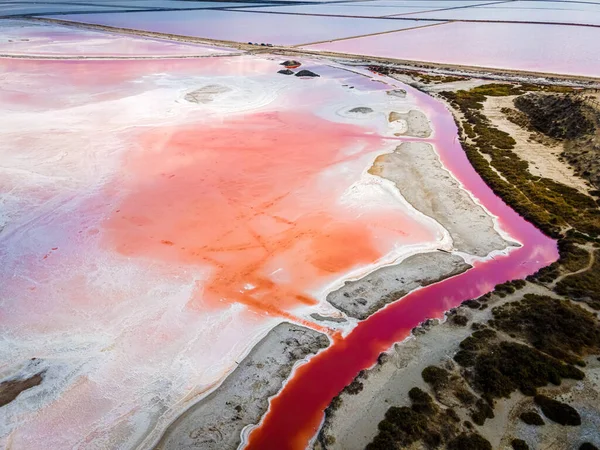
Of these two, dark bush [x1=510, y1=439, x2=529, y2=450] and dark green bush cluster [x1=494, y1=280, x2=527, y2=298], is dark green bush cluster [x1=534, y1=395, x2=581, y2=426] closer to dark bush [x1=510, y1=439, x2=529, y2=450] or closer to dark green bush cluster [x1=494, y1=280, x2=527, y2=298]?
dark bush [x1=510, y1=439, x2=529, y2=450]

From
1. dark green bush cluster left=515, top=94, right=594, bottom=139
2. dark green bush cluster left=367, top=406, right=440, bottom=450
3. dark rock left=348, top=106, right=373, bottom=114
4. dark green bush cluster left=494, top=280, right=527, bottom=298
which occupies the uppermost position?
dark green bush cluster left=515, top=94, right=594, bottom=139

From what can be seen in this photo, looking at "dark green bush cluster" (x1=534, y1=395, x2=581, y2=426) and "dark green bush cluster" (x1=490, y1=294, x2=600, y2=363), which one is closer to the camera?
"dark green bush cluster" (x1=534, y1=395, x2=581, y2=426)

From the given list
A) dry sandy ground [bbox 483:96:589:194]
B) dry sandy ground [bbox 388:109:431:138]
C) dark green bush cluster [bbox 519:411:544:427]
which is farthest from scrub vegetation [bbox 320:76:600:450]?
dry sandy ground [bbox 388:109:431:138]

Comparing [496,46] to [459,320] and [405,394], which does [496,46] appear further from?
[405,394]

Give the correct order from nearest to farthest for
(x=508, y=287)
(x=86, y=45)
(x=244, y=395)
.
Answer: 1. (x=244, y=395)
2. (x=508, y=287)
3. (x=86, y=45)

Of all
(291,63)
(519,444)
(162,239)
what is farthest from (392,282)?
(291,63)

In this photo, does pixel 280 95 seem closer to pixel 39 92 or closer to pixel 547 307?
pixel 39 92

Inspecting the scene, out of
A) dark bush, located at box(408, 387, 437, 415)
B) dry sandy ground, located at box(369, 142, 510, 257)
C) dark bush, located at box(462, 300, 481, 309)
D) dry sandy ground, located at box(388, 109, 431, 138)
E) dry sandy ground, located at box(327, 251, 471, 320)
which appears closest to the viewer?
dark bush, located at box(408, 387, 437, 415)
